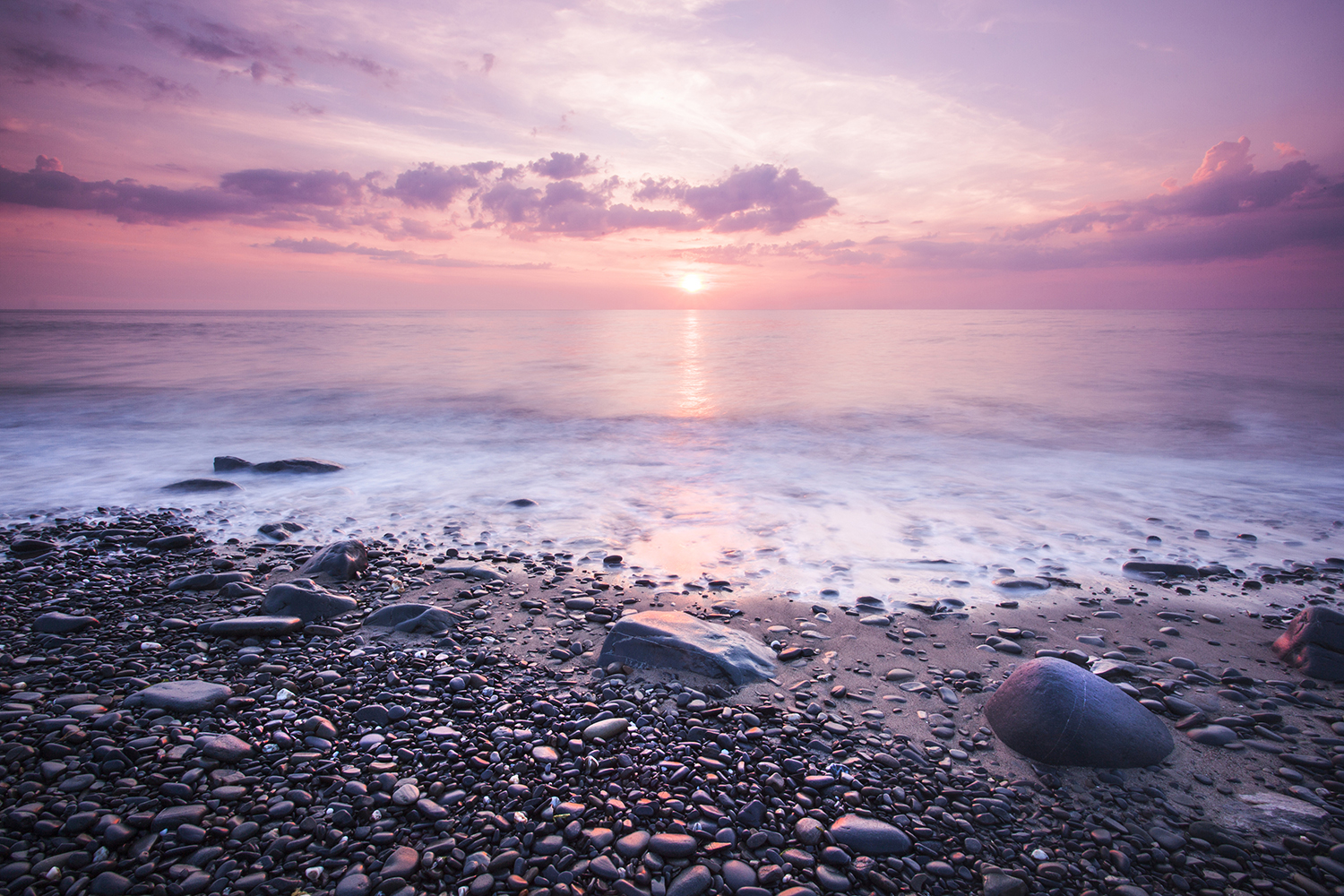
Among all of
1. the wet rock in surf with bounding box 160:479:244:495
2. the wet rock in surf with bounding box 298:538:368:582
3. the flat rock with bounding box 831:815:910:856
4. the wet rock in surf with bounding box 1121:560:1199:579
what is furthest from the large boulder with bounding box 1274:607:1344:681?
the wet rock in surf with bounding box 160:479:244:495

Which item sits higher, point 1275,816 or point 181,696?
point 1275,816

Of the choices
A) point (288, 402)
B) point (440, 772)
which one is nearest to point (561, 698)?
point (440, 772)

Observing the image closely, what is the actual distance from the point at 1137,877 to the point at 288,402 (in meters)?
19.9

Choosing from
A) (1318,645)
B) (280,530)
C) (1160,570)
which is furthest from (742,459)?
(1318,645)

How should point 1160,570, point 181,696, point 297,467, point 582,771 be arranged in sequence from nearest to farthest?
point 582,771, point 181,696, point 1160,570, point 297,467

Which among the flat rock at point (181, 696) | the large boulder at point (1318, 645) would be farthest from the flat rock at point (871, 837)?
the large boulder at point (1318, 645)

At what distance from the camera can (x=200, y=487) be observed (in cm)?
838

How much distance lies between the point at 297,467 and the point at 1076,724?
33.8ft

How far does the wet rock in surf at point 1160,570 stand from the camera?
555cm

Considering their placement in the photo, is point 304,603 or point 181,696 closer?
point 181,696

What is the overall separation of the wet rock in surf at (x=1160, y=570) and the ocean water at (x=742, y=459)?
203 mm

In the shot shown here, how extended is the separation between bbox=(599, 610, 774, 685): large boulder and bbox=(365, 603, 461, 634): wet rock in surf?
49.9 inches

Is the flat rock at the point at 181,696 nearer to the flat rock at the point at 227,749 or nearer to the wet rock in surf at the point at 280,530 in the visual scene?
the flat rock at the point at 227,749

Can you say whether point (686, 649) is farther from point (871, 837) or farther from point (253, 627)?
point (253, 627)
